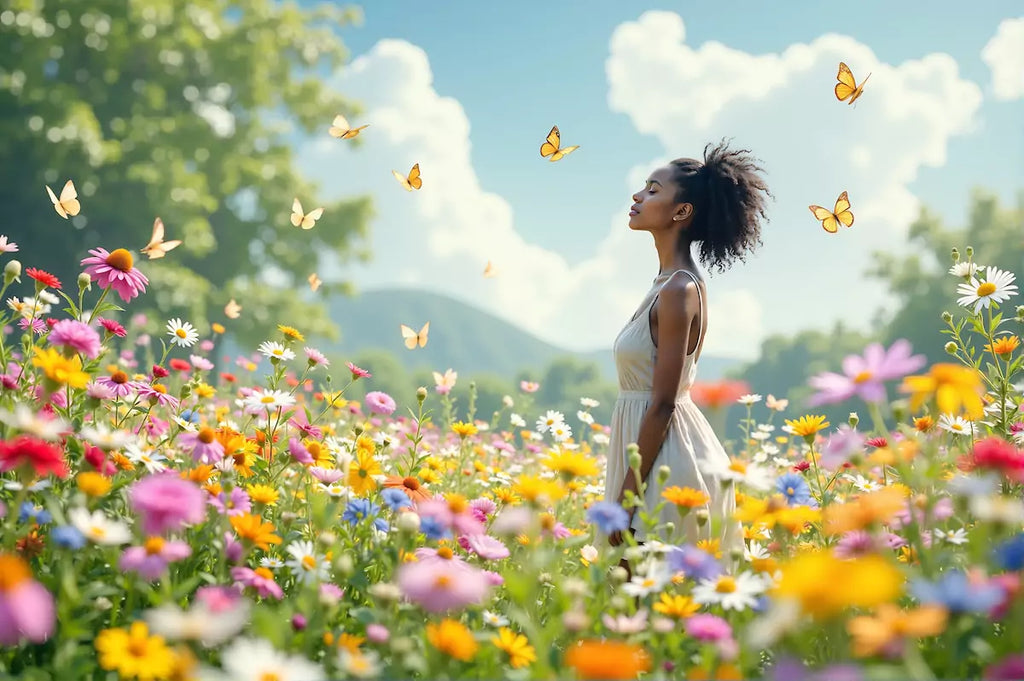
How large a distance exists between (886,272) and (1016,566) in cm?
3403

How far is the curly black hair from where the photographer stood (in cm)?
304

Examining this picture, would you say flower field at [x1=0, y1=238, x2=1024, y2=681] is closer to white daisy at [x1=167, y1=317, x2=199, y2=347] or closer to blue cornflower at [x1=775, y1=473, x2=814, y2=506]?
blue cornflower at [x1=775, y1=473, x2=814, y2=506]

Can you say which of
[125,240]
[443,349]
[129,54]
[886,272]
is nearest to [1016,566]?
[125,240]

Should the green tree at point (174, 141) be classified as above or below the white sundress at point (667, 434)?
above

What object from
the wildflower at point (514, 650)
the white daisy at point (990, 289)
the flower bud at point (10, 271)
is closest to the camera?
the wildflower at point (514, 650)

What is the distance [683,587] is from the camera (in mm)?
1686

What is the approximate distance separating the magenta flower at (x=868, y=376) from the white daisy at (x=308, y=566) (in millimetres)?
1062

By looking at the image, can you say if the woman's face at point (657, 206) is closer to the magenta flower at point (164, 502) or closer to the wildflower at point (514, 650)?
the wildflower at point (514, 650)

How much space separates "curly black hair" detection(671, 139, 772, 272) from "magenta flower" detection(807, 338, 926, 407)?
1690mm

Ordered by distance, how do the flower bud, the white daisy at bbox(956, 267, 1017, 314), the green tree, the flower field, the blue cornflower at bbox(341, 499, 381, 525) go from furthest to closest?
the green tree < the white daisy at bbox(956, 267, 1017, 314) < the flower bud < the blue cornflower at bbox(341, 499, 381, 525) < the flower field

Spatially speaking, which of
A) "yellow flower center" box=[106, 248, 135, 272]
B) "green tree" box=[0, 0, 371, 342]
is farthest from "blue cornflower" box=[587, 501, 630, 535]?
"green tree" box=[0, 0, 371, 342]

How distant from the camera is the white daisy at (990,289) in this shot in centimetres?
253

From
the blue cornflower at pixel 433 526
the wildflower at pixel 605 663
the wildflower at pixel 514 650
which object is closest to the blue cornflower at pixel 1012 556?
the wildflower at pixel 605 663

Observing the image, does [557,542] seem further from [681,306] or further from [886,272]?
[886,272]
